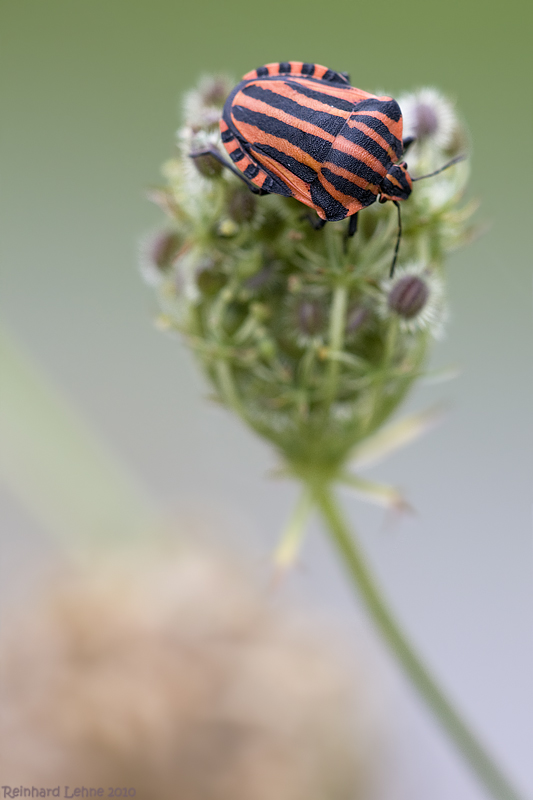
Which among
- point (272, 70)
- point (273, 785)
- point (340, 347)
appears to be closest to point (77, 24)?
point (272, 70)

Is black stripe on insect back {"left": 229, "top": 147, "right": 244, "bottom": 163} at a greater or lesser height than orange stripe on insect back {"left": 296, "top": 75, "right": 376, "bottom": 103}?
lesser

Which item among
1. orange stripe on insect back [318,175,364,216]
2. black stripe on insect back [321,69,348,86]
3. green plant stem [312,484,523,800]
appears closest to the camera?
orange stripe on insect back [318,175,364,216]

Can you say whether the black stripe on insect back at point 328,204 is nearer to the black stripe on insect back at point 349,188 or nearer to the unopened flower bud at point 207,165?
the black stripe on insect back at point 349,188

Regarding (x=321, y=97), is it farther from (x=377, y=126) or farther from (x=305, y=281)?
(x=305, y=281)

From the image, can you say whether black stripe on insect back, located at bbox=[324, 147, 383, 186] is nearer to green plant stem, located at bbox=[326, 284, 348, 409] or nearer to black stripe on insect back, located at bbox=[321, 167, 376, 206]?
black stripe on insect back, located at bbox=[321, 167, 376, 206]

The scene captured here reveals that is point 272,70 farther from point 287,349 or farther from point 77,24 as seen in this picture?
point 77,24

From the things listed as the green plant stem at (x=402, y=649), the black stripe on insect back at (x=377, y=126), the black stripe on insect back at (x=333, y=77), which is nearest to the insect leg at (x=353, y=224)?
the black stripe on insect back at (x=377, y=126)

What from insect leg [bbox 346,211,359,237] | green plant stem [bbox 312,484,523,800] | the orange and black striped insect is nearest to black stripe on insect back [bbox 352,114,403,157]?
the orange and black striped insect
